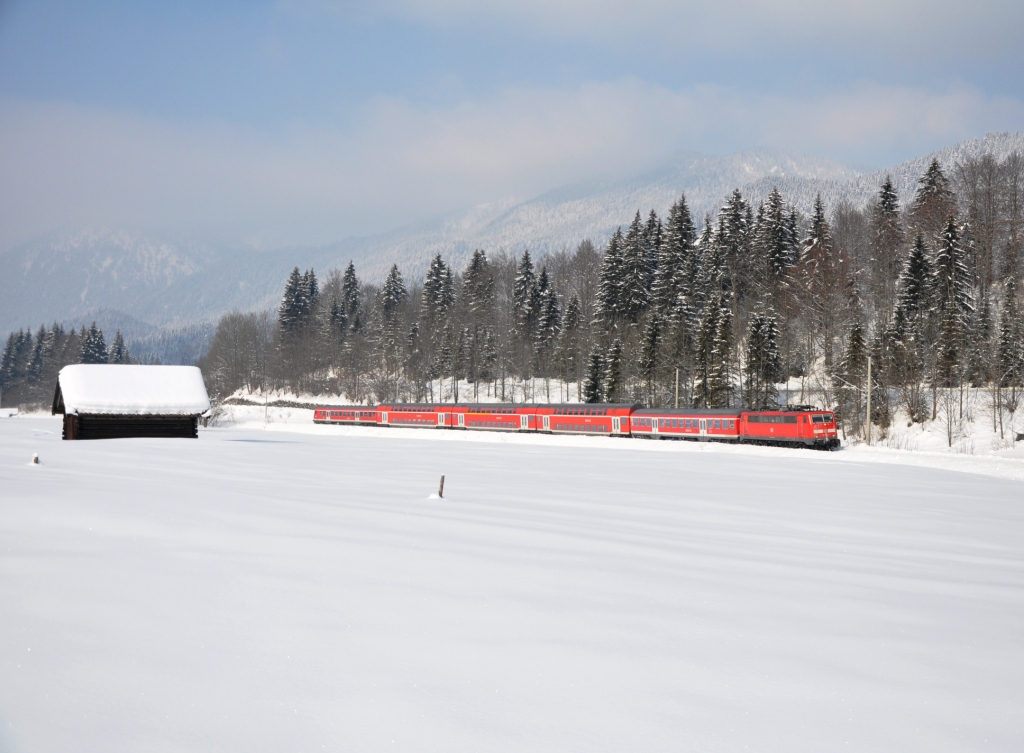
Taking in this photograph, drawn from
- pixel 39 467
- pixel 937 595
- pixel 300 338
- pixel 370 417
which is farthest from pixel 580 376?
pixel 937 595

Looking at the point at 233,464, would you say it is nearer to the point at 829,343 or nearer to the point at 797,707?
the point at 797,707

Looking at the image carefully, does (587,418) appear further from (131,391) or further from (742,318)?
(131,391)

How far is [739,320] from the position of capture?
6675cm

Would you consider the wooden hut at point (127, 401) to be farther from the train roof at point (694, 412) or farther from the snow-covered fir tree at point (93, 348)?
the snow-covered fir tree at point (93, 348)

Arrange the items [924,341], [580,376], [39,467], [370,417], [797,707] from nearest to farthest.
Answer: [797,707] < [39,467] < [924,341] < [370,417] < [580,376]

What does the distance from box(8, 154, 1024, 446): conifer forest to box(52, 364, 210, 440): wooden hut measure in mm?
36810

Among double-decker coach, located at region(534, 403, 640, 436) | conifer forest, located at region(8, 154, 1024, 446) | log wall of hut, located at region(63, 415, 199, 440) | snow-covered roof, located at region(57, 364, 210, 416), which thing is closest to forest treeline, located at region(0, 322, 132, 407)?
conifer forest, located at region(8, 154, 1024, 446)

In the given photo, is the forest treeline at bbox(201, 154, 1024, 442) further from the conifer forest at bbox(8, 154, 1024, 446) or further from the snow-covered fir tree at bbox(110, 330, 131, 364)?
the snow-covered fir tree at bbox(110, 330, 131, 364)

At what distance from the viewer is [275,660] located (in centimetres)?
493

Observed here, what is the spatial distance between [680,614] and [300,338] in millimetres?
106472

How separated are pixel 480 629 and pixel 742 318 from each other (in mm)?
66824

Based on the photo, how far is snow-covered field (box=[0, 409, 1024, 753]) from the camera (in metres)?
4.25

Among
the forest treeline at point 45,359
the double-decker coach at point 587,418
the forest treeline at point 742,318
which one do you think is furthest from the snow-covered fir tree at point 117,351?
the double-decker coach at point 587,418

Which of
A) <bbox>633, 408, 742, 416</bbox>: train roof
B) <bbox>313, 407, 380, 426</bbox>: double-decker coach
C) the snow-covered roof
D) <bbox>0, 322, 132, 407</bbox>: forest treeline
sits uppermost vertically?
<bbox>0, 322, 132, 407</bbox>: forest treeline
